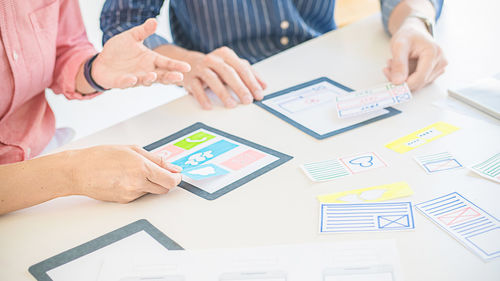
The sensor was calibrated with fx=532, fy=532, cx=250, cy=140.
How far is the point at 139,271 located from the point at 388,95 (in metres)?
0.64

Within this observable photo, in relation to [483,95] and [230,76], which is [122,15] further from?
[483,95]

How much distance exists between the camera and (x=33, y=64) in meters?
1.21

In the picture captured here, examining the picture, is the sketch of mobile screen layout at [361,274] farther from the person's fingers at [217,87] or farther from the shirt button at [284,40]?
the shirt button at [284,40]

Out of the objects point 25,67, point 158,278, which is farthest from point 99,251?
point 25,67

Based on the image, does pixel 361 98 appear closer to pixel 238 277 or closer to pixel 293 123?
pixel 293 123

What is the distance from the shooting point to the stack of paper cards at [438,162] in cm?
88

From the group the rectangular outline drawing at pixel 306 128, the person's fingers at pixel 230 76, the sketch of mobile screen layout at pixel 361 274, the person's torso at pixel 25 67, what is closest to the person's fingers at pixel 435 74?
the rectangular outline drawing at pixel 306 128

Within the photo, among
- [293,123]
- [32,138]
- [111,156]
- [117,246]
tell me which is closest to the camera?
[117,246]

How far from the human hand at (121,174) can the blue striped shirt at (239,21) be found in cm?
58

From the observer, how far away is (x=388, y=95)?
1108mm

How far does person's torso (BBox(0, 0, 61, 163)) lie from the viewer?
1.15 m

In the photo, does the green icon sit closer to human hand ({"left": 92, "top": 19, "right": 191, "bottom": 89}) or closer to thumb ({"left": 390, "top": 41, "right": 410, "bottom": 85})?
human hand ({"left": 92, "top": 19, "right": 191, "bottom": 89})

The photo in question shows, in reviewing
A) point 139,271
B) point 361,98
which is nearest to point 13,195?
point 139,271

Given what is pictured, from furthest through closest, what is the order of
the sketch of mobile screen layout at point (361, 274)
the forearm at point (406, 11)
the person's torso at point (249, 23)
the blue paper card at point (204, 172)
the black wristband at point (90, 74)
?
the person's torso at point (249, 23) < the forearm at point (406, 11) < the black wristband at point (90, 74) < the blue paper card at point (204, 172) < the sketch of mobile screen layout at point (361, 274)
